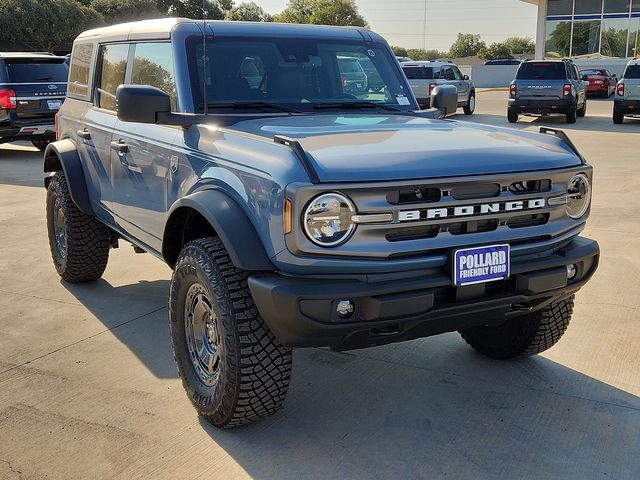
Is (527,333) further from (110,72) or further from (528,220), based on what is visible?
(110,72)

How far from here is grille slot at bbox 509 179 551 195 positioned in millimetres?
3221

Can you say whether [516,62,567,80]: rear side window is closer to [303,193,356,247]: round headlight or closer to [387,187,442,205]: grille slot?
[387,187,442,205]: grille slot

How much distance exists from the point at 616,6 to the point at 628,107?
71.2 feet

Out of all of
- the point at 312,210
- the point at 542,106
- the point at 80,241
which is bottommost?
the point at 80,241

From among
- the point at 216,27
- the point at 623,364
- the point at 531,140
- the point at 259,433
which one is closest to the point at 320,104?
the point at 216,27

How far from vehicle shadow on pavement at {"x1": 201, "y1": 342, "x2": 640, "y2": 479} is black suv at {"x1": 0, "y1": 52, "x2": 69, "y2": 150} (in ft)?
32.5

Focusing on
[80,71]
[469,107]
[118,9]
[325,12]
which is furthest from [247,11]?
[80,71]

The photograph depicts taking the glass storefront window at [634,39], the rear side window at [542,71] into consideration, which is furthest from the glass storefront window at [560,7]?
the rear side window at [542,71]

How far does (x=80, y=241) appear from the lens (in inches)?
212

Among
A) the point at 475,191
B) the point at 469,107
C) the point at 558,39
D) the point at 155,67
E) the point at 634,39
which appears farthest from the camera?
the point at 558,39

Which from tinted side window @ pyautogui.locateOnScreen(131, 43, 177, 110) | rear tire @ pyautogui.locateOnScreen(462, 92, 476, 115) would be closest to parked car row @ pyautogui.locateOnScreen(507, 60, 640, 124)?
rear tire @ pyautogui.locateOnScreen(462, 92, 476, 115)

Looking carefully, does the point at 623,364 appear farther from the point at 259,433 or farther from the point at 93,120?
the point at 93,120

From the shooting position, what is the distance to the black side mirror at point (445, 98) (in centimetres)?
484

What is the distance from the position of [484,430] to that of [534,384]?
0.65 metres
